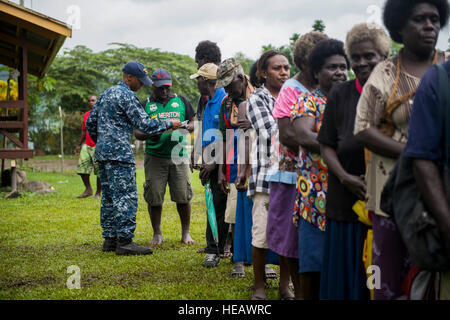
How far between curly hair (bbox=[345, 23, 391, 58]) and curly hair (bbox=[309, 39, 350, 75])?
0.34m

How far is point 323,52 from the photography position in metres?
3.55

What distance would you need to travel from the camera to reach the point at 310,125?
3.55 metres

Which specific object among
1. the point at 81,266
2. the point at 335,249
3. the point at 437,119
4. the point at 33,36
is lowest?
the point at 81,266

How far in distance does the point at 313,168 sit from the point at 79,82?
38.1 meters

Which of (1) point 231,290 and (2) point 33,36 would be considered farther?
(2) point 33,36

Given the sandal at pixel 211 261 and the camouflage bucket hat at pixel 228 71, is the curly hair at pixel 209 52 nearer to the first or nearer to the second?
the camouflage bucket hat at pixel 228 71

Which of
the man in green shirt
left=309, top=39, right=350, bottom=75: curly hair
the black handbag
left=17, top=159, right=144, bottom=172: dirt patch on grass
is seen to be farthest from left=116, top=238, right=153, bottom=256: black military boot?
left=17, top=159, right=144, bottom=172: dirt patch on grass

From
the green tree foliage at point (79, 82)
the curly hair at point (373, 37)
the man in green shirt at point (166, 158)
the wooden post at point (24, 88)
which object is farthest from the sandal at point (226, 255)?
the green tree foliage at point (79, 82)

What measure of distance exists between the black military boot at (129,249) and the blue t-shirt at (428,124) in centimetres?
479

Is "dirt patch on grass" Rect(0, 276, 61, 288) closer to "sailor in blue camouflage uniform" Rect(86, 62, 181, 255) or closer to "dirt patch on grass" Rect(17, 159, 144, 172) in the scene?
"sailor in blue camouflage uniform" Rect(86, 62, 181, 255)

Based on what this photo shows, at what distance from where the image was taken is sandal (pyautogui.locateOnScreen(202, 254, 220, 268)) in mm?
5855
